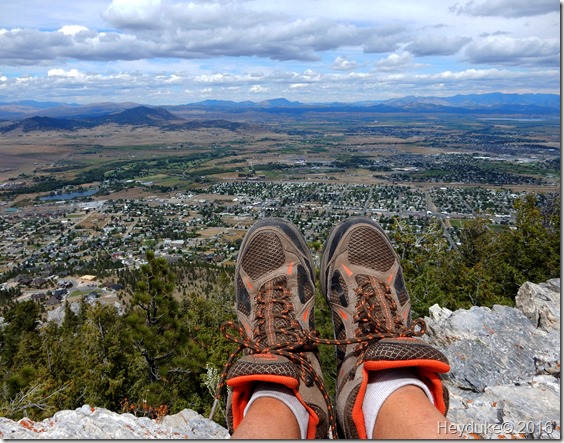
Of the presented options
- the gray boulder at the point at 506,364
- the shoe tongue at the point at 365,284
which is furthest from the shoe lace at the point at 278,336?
the gray boulder at the point at 506,364

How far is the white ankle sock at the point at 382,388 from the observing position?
2.37m

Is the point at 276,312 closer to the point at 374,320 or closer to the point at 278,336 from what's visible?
the point at 278,336

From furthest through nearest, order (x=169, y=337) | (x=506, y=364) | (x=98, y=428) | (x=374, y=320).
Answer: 1. (x=169, y=337)
2. (x=506, y=364)
3. (x=98, y=428)
4. (x=374, y=320)

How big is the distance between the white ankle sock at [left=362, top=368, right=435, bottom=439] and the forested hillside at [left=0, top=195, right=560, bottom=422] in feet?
12.2

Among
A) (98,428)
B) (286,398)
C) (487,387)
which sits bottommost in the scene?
(487,387)

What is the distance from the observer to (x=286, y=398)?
2389 millimetres

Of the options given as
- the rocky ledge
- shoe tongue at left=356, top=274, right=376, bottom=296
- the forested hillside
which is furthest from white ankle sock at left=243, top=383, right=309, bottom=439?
the forested hillside

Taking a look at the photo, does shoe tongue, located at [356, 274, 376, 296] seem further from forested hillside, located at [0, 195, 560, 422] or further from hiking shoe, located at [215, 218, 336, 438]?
forested hillside, located at [0, 195, 560, 422]

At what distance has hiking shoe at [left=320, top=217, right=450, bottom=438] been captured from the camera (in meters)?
2.40

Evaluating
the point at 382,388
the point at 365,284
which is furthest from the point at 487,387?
the point at 382,388

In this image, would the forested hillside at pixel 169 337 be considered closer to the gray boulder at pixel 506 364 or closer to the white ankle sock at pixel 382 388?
the gray boulder at pixel 506 364

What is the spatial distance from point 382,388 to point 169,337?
772 cm

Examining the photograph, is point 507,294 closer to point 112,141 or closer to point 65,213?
point 65,213

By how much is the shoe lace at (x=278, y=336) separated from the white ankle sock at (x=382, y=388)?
287 millimetres
